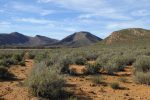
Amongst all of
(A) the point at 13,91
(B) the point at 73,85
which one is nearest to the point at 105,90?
(B) the point at 73,85

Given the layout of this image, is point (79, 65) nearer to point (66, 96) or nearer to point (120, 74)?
point (120, 74)

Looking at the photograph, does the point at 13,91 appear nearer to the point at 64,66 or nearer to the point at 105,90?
the point at 105,90

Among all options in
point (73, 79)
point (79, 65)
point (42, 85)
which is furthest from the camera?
point (79, 65)

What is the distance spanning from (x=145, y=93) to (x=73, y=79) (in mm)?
5231

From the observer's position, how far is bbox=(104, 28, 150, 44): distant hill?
117 meters

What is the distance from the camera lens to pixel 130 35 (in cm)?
12481

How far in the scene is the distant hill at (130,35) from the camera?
11654cm

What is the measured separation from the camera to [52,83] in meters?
14.1

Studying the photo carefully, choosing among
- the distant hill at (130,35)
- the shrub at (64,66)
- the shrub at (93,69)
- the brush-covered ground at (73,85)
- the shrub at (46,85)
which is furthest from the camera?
the distant hill at (130,35)

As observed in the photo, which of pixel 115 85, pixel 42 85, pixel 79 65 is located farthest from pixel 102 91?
pixel 79 65

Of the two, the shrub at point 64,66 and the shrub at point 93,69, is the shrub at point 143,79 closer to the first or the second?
the shrub at point 93,69

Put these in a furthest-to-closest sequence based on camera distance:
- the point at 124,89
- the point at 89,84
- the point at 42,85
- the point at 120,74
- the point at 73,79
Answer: the point at 120,74, the point at 73,79, the point at 89,84, the point at 124,89, the point at 42,85

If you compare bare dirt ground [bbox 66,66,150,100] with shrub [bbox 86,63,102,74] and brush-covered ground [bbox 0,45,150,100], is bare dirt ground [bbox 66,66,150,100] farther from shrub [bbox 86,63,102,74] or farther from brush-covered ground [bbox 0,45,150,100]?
shrub [bbox 86,63,102,74]

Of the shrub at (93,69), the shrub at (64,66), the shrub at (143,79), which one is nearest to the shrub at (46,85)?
the shrub at (143,79)
